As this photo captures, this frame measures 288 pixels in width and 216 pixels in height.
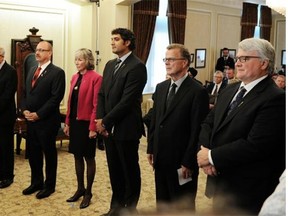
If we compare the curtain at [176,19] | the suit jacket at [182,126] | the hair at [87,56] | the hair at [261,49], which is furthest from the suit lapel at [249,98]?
the curtain at [176,19]

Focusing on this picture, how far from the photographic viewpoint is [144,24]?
9.70 m

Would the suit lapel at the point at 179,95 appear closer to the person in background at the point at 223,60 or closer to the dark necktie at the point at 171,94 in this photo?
A: the dark necktie at the point at 171,94

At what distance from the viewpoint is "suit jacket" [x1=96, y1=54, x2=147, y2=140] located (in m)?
3.45

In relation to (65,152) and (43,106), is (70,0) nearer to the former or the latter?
(65,152)

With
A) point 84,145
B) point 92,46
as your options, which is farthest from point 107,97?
point 92,46

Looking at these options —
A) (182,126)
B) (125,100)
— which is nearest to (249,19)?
(125,100)

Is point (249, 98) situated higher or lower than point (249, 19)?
lower

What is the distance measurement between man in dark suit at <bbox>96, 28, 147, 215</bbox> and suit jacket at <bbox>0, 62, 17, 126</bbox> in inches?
53.4

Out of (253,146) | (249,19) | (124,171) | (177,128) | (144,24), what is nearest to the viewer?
(253,146)

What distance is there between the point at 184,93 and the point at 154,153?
50 centimetres

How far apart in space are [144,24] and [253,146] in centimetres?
775

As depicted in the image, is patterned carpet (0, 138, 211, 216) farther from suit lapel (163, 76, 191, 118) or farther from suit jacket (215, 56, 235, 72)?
suit jacket (215, 56, 235, 72)

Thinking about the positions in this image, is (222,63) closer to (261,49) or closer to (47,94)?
(47,94)

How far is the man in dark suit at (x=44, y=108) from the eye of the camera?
4.14 meters
